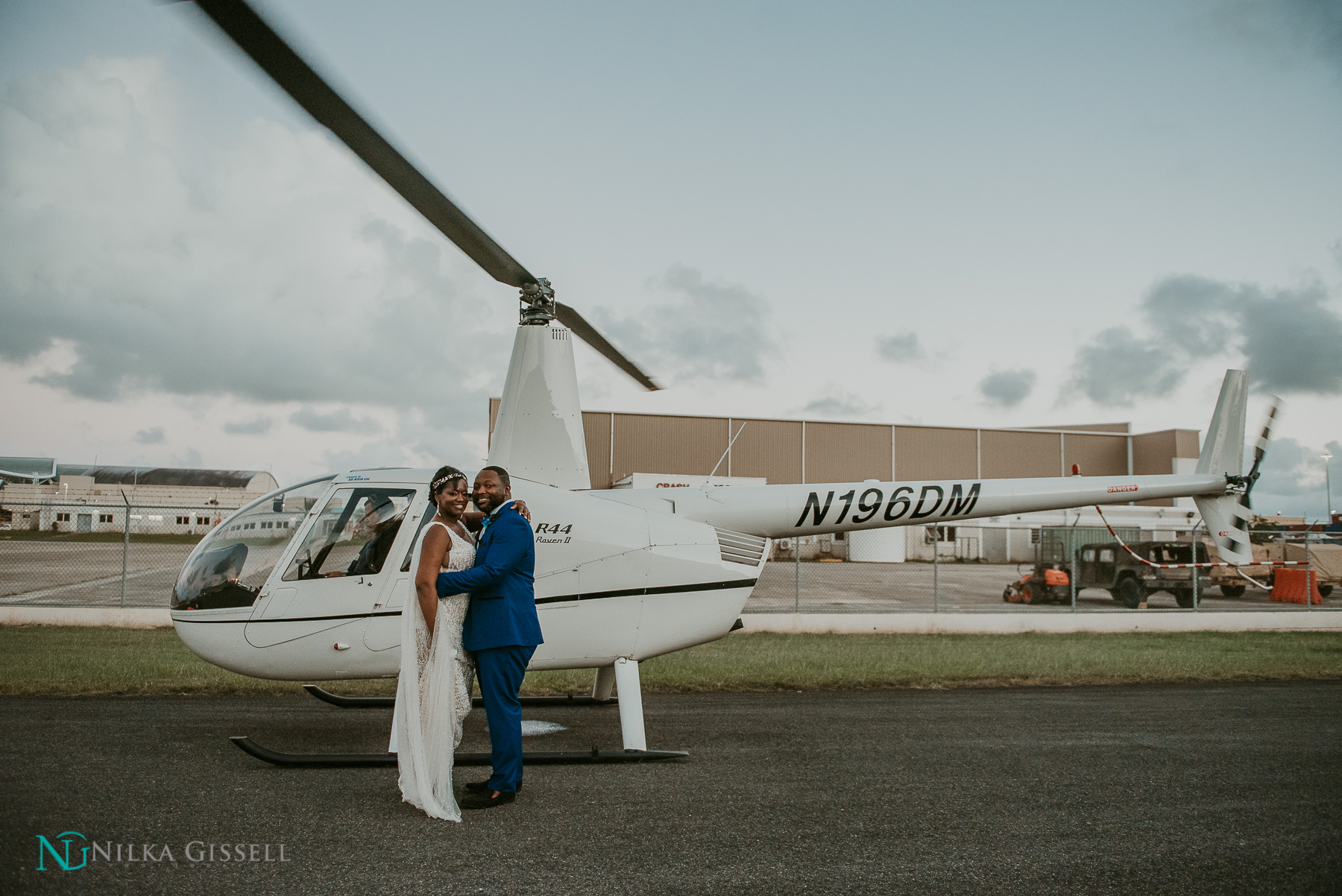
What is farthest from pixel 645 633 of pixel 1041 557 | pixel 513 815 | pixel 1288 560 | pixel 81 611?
pixel 1288 560

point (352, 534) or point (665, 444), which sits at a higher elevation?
point (665, 444)

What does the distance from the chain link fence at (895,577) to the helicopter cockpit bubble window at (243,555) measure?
877 centimetres

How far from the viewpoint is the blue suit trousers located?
15.0ft

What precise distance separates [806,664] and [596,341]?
214 inches

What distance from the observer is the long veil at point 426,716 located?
4.37 m

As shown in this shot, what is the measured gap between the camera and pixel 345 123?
141 inches

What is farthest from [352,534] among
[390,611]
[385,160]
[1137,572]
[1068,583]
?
[1137,572]

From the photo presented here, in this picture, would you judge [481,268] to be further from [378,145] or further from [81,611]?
[81,611]

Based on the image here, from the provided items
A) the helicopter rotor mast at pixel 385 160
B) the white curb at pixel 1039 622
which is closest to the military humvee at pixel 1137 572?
the white curb at pixel 1039 622

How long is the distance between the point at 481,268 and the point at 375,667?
2.88 m

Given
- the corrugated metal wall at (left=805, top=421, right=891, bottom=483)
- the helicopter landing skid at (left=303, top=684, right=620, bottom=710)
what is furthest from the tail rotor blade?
the corrugated metal wall at (left=805, top=421, right=891, bottom=483)

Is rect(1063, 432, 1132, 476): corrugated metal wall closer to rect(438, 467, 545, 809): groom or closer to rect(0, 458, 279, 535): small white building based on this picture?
rect(0, 458, 279, 535): small white building

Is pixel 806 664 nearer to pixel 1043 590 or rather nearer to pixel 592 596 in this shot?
pixel 592 596

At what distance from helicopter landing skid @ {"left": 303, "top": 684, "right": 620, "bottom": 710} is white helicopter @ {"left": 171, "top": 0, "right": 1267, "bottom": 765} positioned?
48.6 inches
